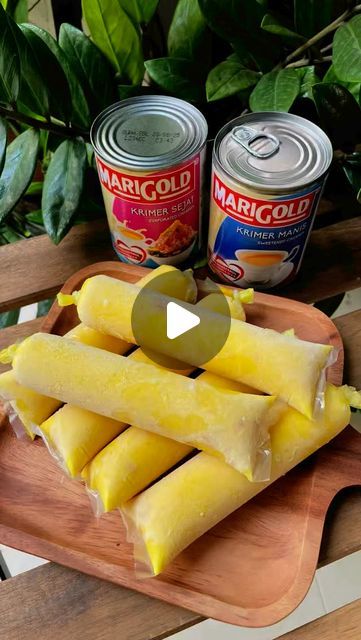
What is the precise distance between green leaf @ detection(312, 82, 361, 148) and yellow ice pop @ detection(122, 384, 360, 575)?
0.37m

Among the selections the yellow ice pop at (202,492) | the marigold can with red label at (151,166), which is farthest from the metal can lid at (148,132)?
the yellow ice pop at (202,492)

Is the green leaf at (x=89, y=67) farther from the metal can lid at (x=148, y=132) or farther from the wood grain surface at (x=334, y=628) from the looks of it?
the wood grain surface at (x=334, y=628)

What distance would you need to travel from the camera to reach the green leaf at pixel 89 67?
2.57 feet

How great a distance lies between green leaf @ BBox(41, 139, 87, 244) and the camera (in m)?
0.76

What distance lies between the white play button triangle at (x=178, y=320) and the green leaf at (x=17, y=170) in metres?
0.27

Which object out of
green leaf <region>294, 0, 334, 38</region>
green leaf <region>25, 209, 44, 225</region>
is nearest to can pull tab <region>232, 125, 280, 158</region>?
green leaf <region>294, 0, 334, 38</region>

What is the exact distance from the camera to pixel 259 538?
602 mm

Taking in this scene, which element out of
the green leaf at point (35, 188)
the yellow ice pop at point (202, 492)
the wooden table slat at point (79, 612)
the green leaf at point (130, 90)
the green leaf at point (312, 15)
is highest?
the green leaf at point (312, 15)

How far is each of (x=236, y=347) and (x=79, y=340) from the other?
0.20 m

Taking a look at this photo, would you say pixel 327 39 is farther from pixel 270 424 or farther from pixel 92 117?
pixel 270 424

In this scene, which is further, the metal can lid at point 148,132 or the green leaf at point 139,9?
the green leaf at point 139,9

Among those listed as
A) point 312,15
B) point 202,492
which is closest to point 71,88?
point 312,15

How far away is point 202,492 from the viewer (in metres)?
0.57
